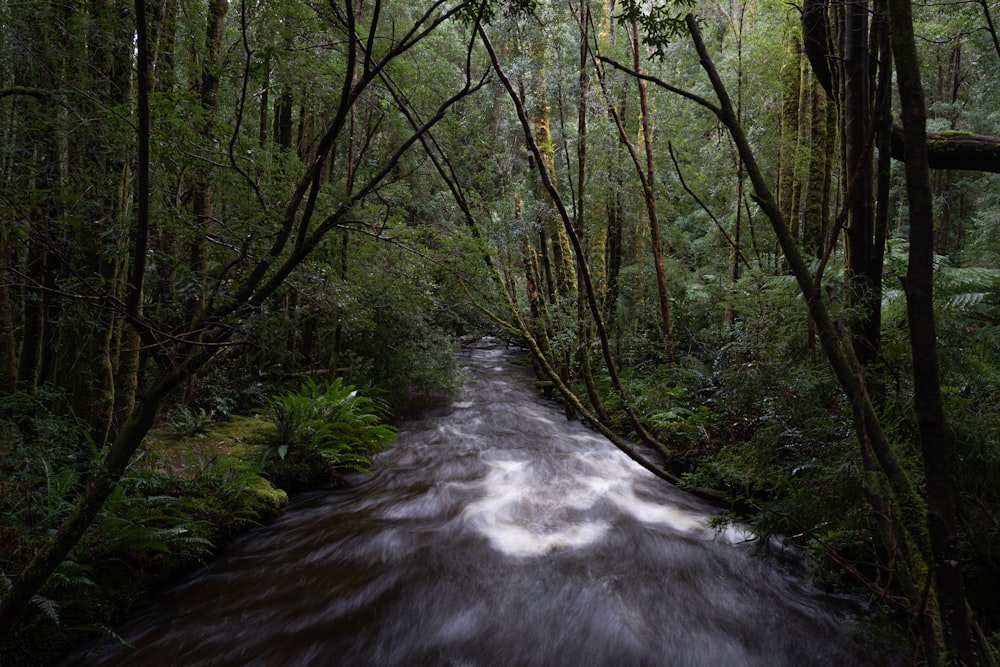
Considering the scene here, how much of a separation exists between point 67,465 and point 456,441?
5009 millimetres

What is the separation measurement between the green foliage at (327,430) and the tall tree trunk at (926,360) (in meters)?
5.65

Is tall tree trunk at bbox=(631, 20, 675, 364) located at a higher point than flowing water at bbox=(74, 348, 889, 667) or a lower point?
higher

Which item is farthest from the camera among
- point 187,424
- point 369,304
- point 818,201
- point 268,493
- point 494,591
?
point 369,304

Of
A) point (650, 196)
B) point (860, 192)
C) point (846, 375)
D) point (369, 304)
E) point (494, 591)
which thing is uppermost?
point (650, 196)

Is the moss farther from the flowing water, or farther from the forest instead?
the flowing water

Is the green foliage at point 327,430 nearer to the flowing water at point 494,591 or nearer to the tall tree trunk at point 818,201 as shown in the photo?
the flowing water at point 494,591

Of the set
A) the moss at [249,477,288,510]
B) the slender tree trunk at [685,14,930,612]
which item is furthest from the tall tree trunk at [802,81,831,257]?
the moss at [249,477,288,510]

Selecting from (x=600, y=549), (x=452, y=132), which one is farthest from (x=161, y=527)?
(x=452, y=132)

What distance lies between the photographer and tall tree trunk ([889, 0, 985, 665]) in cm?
166

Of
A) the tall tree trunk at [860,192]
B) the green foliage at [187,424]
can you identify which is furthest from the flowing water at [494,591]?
the tall tree trunk at [860,192]

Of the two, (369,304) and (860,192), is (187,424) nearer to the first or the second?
(369,304)

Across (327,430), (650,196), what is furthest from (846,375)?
(327,430)

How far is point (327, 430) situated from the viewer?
20.5ft

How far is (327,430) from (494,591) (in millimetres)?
3322
